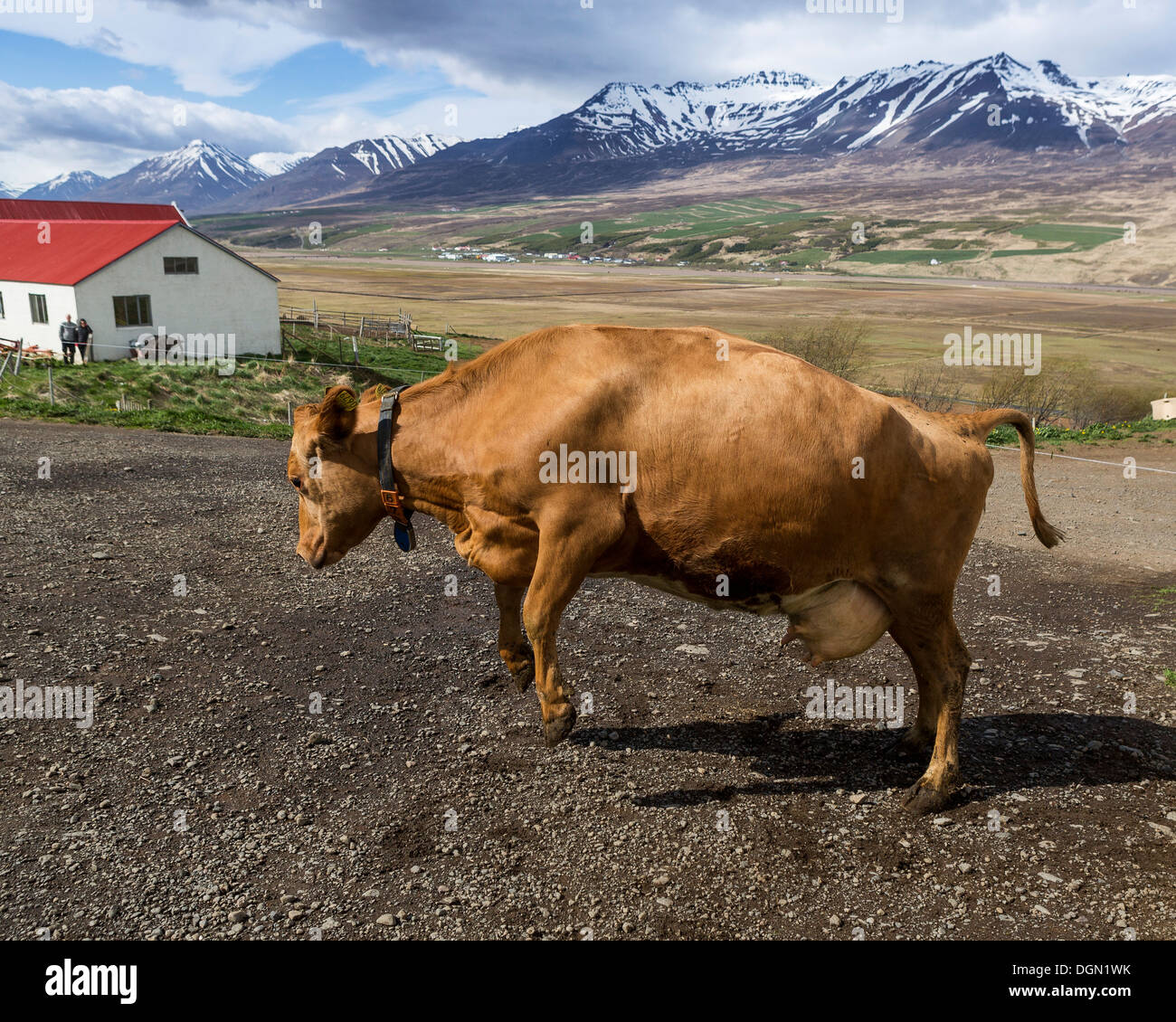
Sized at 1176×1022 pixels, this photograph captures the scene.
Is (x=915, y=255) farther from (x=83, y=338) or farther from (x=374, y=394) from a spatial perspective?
(x=374, y=394)

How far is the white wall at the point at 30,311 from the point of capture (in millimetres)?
35031

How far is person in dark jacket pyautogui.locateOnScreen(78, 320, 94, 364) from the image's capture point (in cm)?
3400

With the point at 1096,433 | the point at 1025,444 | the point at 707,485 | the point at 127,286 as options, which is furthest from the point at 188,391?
the point at 1025,444

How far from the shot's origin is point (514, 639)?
A: 22.7 feet

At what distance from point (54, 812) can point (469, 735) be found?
2834 millimetres

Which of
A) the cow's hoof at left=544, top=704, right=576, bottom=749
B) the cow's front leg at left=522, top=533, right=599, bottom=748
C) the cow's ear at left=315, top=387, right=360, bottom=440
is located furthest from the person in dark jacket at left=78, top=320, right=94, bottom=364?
the cow's hoof at left=544, top=704, right=576, bottom=749

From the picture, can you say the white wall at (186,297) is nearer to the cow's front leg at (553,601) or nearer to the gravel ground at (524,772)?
the gravel ground at (524,772)

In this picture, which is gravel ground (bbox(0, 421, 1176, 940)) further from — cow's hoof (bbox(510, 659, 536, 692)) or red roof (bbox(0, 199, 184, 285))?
red roof (bbox(0, 199, 184, 285))

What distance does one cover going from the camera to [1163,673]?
8.34 m

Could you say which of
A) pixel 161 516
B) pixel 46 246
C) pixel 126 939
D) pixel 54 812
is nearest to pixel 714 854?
pixel 126 939

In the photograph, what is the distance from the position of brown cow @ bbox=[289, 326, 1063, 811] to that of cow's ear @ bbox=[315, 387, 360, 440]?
0.06ft

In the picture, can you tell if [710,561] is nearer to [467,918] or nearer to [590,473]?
[590,473]
